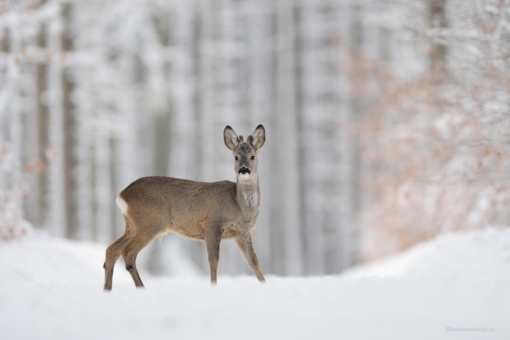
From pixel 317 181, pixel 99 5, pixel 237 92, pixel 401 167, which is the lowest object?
pixel 317 181

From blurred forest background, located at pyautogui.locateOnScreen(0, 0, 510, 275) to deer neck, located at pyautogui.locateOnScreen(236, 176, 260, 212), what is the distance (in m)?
3.59

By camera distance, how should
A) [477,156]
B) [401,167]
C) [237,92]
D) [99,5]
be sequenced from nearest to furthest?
1. [477,156]
2. [401,167]
3. [99,5]
4. [237,92]

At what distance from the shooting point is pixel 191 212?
6613mm

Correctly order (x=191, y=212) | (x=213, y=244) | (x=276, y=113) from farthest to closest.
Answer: (x=276, y=113) < (x=191, y=212) < (x=213, y=244)

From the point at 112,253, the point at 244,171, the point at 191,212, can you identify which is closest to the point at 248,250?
the point at 191,212

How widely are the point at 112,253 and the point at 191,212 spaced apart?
793mm

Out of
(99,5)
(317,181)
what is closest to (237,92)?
(317,181)

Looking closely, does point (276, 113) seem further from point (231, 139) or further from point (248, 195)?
point (248, 195)

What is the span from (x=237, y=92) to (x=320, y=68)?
158 inches

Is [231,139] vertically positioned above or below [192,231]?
above

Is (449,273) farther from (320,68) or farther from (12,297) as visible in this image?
(320,68)

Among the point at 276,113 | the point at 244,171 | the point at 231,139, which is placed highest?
the point at 276,113

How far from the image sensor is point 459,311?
472cm

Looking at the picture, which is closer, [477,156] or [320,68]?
[477,156]
